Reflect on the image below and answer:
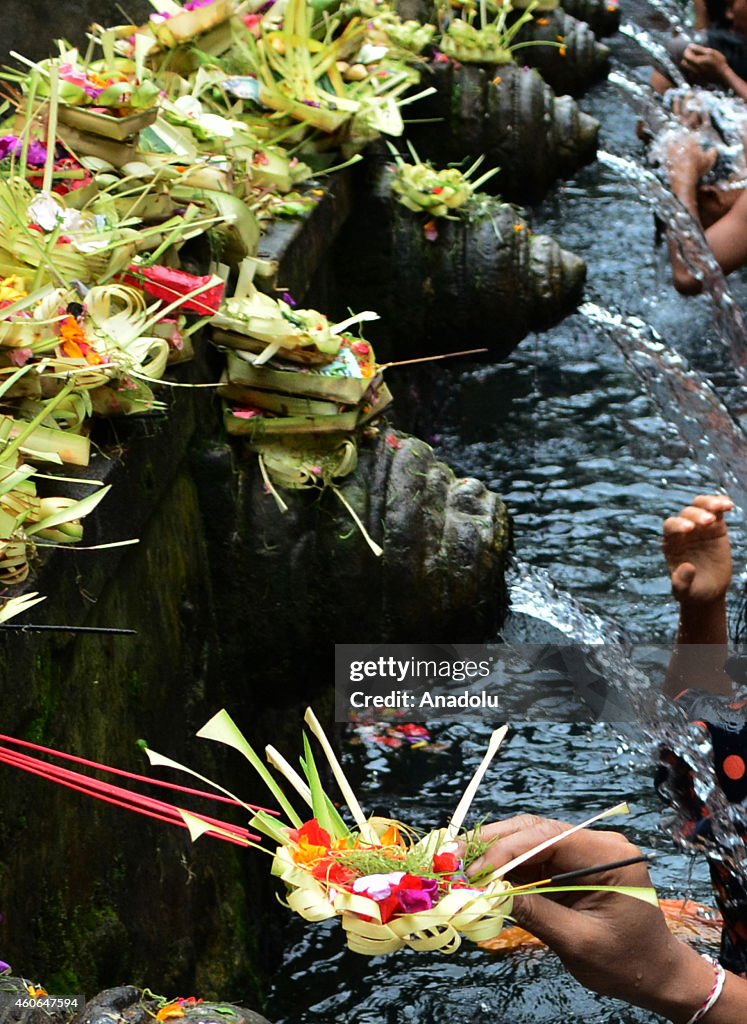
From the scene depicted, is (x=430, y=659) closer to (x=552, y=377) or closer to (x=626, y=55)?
(x=552, y=377)

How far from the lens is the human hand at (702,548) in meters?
3.29

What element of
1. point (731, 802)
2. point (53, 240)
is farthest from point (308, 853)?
point (53, 240)

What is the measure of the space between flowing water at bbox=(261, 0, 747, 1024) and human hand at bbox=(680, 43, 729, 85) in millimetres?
731

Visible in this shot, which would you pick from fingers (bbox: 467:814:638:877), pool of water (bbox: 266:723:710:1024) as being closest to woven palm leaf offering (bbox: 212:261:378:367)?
pool of water (bbox: 266:723:710:1024)

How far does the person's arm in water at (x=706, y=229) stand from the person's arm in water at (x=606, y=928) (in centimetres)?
421

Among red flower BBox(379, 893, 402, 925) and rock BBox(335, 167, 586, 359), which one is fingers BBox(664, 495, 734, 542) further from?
rock BBox(335, 167, 586, 359)

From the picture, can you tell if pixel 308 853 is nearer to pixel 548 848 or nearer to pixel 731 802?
pixel 548 848

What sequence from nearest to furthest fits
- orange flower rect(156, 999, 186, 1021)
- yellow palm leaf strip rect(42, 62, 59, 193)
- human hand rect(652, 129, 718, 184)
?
orange flower rect(156, 999, 186, 1021)
yellow palm leaf strip rect(42, 62, 59, 193)
human hand rect(652, 129, 718, 184)

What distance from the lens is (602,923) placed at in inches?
90.1

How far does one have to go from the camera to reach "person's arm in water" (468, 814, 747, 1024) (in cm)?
216

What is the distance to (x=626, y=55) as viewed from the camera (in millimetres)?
10148

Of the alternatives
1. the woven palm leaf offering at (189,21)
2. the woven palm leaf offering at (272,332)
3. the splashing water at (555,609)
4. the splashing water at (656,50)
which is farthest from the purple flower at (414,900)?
the splashing water at (656,50)

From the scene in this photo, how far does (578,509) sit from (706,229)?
1.92 metres

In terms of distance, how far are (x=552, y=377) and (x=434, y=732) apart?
2.36m
